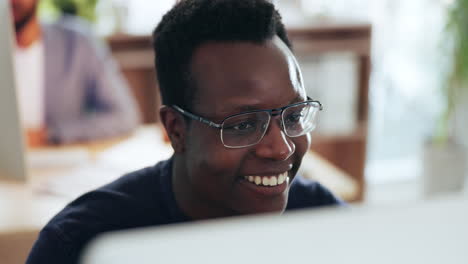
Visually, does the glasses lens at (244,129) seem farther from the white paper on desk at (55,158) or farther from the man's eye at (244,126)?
the white paper on desk at (55,158)

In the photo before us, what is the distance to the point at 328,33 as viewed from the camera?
115cm

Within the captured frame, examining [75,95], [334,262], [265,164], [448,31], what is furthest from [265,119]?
[448,31]

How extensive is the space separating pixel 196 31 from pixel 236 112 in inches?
1.7

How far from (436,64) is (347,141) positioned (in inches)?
11.4

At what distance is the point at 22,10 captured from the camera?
56 cm

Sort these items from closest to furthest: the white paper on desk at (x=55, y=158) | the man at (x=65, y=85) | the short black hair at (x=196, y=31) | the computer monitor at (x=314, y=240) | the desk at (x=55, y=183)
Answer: the computer monitor at (x=314, y=240) → the short black hair at (x=196, y=31) → the desk at (x=55, y=183) → the white paper on desk at (x=55, y=158) → the man at (x=65, y=85)

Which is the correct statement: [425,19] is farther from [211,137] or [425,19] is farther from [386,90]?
[211,137]

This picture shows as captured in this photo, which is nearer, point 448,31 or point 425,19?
point 425,19

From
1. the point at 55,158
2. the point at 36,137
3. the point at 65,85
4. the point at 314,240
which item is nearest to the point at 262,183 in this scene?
the point at 314,240

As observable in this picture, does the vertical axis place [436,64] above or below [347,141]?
above

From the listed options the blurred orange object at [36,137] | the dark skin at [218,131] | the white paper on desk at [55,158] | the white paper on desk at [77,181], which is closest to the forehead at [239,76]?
the dark skin at [218,131]

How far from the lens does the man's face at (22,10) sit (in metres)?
0.55

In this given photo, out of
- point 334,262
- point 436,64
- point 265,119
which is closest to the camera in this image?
point 334,262

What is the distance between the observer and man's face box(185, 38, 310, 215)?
27cm
